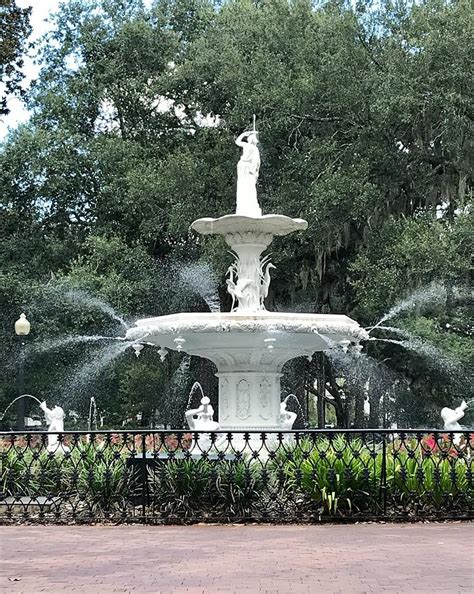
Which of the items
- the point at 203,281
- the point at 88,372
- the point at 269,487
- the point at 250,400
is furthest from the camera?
the point at 88,372

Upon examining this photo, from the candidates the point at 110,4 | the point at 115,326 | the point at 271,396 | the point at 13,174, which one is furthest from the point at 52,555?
the point at 110,4

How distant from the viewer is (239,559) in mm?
8367

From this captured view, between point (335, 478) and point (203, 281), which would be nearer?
point (335, 478)

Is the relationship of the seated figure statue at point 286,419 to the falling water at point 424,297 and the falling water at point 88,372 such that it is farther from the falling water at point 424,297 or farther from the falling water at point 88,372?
the falling water at point 88,372

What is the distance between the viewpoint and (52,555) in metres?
8.78

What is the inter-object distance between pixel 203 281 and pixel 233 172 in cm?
323

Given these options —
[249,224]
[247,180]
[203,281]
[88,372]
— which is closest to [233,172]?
[203,281]

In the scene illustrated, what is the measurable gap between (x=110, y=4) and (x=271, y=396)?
21939 mm

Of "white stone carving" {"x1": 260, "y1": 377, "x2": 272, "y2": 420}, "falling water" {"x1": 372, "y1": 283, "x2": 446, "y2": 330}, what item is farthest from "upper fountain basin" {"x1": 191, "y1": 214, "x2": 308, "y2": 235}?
"falling water" {"x1": 372, "y1": 283, "x2": 446, "y2": 330}

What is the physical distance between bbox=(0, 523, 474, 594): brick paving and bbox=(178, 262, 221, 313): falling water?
15778mm

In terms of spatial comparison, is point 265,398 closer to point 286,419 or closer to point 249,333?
point 286,419

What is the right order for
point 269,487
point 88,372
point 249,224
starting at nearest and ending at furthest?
point 269,487
point 249,224
point 88,372

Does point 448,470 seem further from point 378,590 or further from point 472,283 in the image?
point 472,283

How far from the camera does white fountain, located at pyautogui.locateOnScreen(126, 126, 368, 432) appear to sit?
14.1 metres
